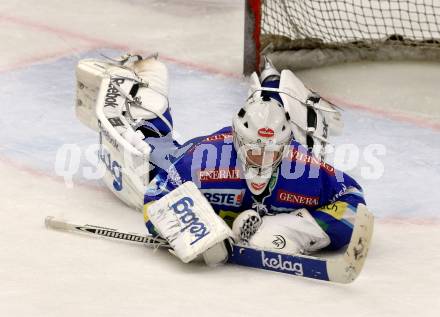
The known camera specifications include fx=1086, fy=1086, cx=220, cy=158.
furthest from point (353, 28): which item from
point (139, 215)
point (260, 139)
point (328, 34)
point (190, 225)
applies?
point (190, 225)

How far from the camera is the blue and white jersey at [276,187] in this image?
3555 millimetres

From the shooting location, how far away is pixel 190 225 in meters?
3.41

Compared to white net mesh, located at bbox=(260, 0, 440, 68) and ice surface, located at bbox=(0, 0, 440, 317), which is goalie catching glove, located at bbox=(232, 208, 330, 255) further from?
white net mesh, located at bbox=(260, 0, 440, 68)

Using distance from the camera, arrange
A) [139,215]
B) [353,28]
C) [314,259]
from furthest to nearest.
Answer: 1. [353,28]
2. [139,215]
3. [314,259]

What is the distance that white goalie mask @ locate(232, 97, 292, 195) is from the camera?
3455mm

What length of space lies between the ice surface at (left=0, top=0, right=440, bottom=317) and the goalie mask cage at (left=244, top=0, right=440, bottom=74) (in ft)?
0.47

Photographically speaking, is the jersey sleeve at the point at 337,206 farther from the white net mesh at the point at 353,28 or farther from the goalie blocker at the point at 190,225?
the white net mesh at the point at 353,28

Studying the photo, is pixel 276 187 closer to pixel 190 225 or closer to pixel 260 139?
pixel 260 139

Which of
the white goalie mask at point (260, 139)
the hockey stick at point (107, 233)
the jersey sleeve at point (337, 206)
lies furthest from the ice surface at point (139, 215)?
the white goalie mask at point (260, 139)

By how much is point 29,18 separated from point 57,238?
3495mm

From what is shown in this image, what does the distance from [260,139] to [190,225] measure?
35cm

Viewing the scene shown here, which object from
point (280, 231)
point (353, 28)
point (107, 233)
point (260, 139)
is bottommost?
point (353, 28)

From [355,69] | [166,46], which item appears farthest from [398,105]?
[166,46]

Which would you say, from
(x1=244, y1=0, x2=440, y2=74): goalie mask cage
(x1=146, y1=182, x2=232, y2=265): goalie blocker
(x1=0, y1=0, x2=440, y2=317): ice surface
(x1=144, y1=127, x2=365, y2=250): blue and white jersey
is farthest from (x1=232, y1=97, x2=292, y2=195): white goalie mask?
(x1=244, y1=0, x2=440, y2=74): goalie mask cage
